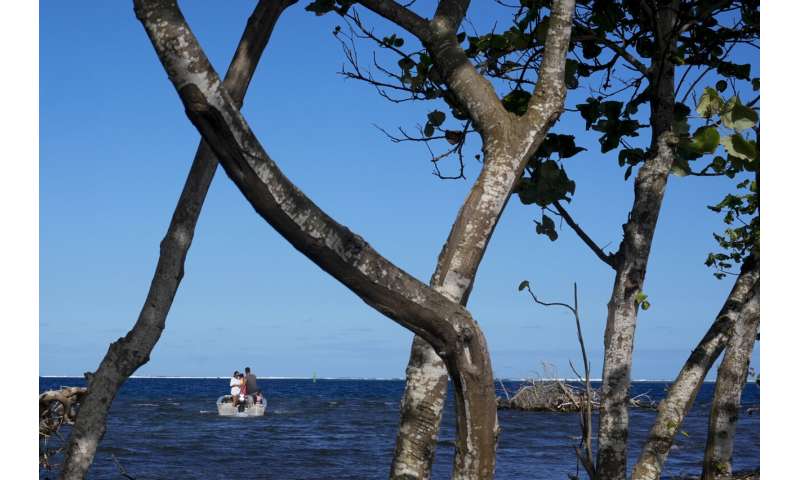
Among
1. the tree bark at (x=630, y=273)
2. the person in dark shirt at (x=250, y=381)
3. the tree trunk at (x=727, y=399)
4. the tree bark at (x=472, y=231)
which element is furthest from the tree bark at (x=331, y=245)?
the person in dark shirt at (x=250, y=381)

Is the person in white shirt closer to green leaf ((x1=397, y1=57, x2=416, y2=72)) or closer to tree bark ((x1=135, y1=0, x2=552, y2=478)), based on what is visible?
green leaf ((x1=397, y1=57, x2=416, y2=72))

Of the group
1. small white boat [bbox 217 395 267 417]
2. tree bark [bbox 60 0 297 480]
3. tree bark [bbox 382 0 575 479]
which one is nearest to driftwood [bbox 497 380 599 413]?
small white boat [bbox 217 395 267 417]

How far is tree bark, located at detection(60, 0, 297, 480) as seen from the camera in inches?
207

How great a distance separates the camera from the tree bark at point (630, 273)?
18.0ft

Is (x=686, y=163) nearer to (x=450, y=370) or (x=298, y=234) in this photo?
(x=450, y=370)

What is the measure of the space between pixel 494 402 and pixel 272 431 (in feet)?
125

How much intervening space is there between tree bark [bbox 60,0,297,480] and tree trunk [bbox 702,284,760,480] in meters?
5.08

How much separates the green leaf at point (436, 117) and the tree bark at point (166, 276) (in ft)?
4.69

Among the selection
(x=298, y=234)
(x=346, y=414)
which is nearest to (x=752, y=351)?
(x=298, y=234)

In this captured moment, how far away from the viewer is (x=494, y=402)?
364 cm

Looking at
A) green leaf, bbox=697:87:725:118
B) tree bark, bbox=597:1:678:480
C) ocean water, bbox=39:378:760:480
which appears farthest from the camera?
ocean water, bbox=39:378:760:480

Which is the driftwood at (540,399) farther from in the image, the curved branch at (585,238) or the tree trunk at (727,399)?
the curved branch at (585,238)

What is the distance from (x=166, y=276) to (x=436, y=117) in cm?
229

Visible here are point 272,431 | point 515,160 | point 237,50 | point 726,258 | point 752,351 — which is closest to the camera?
point 515,160
